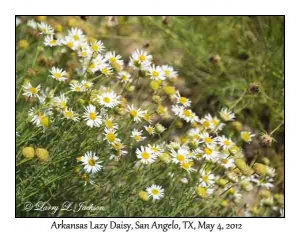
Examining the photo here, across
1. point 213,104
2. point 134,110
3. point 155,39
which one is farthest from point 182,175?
point 155,39

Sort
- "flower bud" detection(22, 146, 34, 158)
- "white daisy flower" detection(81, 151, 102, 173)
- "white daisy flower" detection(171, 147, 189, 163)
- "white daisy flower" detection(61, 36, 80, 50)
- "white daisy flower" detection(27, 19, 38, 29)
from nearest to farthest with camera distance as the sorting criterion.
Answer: "flower bud" detection(22, 146, 34, 158) → "white daisy flower" detection(81, 151, 102, 173) → "white daisy flower" detection(171, 147, 189, 163) → "white daisy flower" detection(61, 36, 80, 50) → "white daisy flower" detection(27, 19, 38, 29)

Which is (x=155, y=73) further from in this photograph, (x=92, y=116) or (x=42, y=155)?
(x=42, y=155)

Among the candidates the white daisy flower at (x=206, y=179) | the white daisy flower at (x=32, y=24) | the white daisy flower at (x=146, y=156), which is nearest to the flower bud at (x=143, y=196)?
the white daisy flower at (x=146, y=156)

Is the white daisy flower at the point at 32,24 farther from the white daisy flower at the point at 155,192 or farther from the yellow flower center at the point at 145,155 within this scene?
the white daisy flower at the point at 155,192

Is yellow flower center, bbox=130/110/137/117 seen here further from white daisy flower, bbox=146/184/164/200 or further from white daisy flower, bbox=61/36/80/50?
white daisy flower, bbox=61/36/80/50

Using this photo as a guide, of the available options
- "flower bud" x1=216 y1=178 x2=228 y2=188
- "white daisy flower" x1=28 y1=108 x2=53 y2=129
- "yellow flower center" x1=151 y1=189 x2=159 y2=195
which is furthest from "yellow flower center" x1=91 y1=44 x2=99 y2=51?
"flower bud" x1=216 y1=178 x2=228 y2=188
